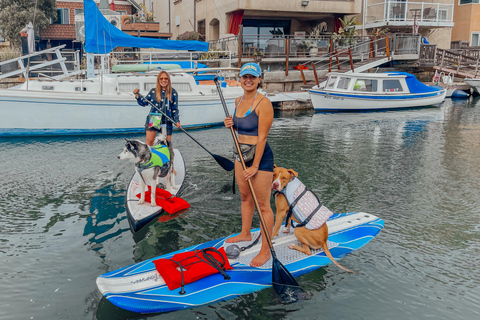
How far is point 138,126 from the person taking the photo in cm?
1490

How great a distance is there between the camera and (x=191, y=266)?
15.1 ft

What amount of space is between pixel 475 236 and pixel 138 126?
11.3 metres

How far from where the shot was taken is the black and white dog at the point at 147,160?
6469mm

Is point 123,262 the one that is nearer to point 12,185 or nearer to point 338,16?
point 12,185

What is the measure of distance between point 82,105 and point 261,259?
1091 centimetres

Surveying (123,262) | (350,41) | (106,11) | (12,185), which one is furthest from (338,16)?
(123,262)

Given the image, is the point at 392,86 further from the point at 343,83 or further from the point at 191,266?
the point at 191,266

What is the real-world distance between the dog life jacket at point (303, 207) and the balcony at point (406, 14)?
1033 inches

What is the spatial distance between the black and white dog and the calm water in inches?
28.0

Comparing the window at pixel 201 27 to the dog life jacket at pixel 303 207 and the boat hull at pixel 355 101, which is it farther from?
the dog life jacket at pixel 303 207

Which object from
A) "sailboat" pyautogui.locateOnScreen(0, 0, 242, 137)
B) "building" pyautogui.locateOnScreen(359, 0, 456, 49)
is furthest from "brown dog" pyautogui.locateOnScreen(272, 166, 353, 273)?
"building" pyautogui.locateOnScreen(359, 0, 456, 49)

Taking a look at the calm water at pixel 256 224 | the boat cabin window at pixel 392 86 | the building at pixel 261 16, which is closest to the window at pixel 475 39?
the building at pixel 261 16

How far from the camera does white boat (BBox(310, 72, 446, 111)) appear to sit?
66.4 feet

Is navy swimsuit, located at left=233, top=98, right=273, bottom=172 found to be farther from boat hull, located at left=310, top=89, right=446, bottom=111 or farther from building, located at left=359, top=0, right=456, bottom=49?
building, located at left=359, top=0, right=456, bottom=49
